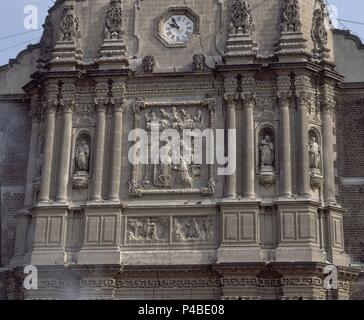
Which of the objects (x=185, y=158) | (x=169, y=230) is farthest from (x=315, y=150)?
(x=169, y=230)

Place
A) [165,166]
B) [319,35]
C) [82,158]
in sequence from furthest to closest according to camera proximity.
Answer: [319,35] < [82,158] < [165,166]

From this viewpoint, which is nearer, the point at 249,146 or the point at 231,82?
the point at 249,146

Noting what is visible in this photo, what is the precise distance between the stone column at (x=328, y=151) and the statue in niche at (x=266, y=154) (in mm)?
1478

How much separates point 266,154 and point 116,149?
13.4ft

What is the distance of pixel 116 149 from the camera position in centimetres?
2078

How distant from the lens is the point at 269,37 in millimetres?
21672

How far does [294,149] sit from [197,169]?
2.67m

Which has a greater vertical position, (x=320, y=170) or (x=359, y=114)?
(x=359, y=114)

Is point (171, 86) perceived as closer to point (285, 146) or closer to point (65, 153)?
point (65, 153)

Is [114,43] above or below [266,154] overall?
above

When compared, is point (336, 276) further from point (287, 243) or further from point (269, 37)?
point (269, 37)

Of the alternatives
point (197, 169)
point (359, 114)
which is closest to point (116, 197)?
point (197, 169)

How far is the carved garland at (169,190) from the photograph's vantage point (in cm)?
2028

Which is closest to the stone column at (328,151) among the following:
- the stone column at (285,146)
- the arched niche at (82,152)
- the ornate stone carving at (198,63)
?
the stone column at (285,146)
